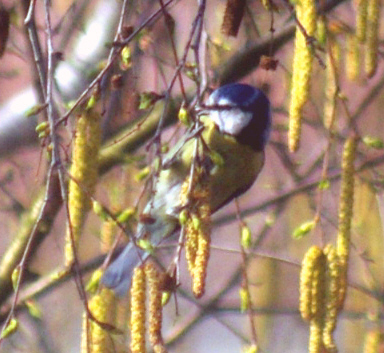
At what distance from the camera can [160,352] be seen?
114 centimetres

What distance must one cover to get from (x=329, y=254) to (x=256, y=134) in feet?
2.09

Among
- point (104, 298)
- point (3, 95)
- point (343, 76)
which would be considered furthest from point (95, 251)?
point (104, 298)

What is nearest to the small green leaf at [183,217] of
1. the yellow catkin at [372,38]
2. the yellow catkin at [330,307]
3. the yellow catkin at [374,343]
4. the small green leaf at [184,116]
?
the small green leaf at [184,116]

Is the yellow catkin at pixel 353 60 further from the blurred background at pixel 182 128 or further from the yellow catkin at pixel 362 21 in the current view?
the yellow catkin at pixel 362 21

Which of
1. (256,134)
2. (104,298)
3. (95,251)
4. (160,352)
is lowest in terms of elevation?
(160,352)

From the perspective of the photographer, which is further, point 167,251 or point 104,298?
point 167,251

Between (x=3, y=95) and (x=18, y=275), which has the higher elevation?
(x=3, y=95)

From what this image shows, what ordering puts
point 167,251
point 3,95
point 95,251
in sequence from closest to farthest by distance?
1. point 167,251
2. point 95,251
3. point 3,95

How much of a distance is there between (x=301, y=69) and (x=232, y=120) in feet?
2.19

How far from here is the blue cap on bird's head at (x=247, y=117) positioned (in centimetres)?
179

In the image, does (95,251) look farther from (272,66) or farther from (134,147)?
(272,66)

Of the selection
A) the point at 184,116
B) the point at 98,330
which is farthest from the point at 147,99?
the point at 98,330

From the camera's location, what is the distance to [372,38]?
54.3 inches

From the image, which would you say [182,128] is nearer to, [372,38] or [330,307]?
[372,38]
